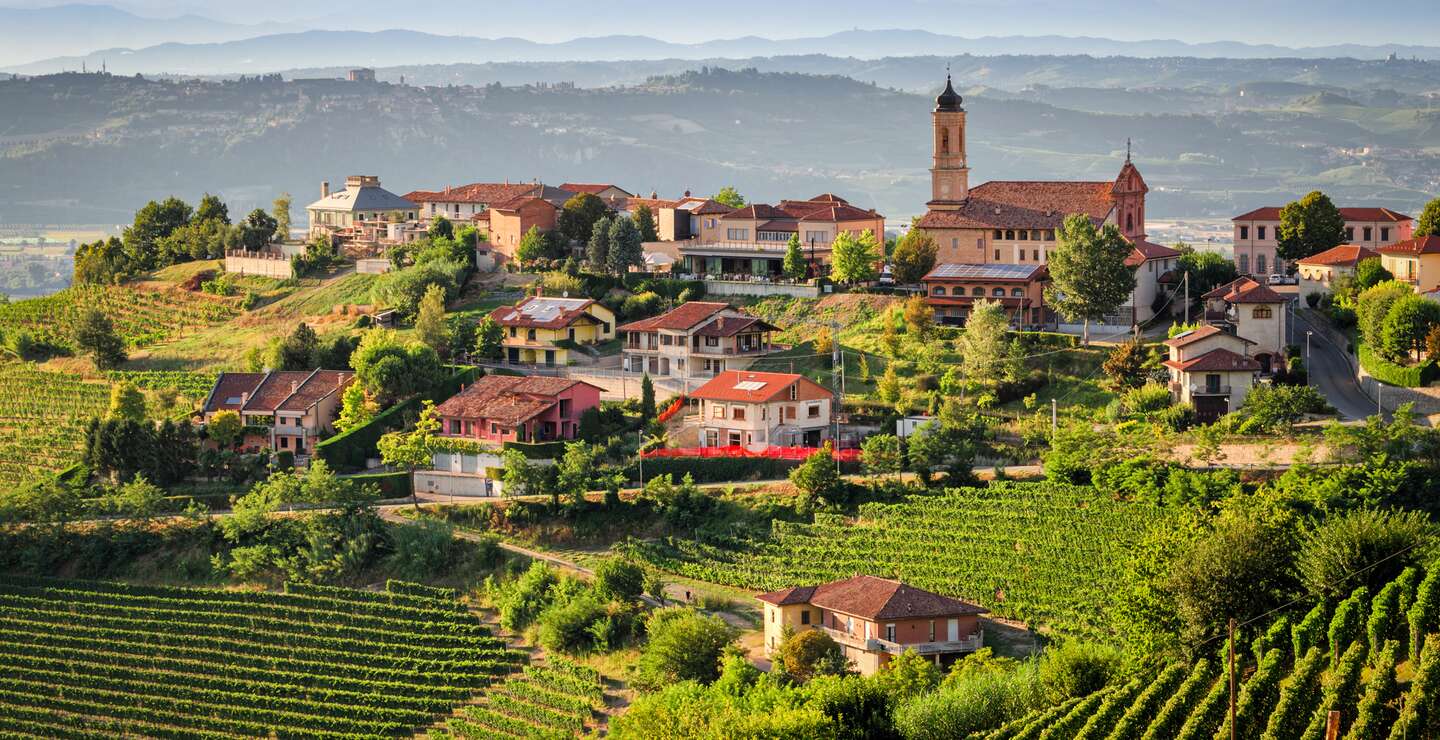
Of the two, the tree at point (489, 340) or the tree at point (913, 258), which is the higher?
the tree at point (913, 258)

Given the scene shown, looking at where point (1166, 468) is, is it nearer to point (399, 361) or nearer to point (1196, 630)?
point (1196, 630)

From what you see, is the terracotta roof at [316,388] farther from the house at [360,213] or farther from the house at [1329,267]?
the house at [1329,267]

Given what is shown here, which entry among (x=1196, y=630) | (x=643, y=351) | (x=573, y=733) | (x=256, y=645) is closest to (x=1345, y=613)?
(x=1196, y=630)

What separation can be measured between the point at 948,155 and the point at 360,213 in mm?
32609

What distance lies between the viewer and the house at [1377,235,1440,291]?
6675 centimetres

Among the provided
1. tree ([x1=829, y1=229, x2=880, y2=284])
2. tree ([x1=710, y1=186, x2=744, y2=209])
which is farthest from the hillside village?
tree ([x1=710, y1=186, x2=744, y2=209])

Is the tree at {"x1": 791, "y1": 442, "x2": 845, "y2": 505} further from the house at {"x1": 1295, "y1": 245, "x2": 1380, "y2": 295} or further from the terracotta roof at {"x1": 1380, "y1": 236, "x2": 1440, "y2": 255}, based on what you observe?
the terracotta roof at {"x1": 1380, "y1": 236, "x2": 1440, "y2": 255}

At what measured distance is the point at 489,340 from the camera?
74.8 m

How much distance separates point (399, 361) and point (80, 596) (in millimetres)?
13951

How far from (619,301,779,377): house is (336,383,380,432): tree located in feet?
30.0

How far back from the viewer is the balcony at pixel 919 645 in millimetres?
47312

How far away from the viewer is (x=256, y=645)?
5506 centimetres

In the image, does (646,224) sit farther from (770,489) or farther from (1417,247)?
(1417,247)

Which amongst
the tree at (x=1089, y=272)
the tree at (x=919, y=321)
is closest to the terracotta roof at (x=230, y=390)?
the tree at (x=919, y=321)
